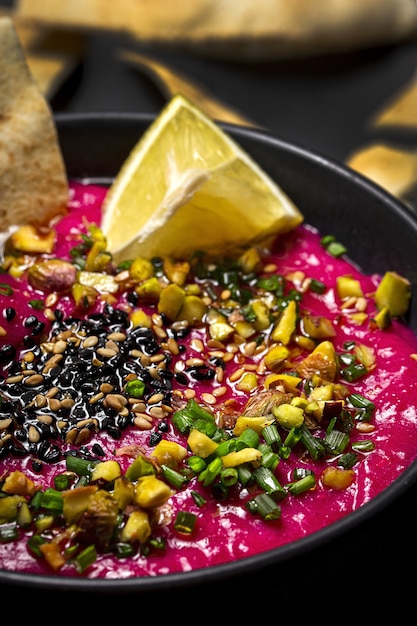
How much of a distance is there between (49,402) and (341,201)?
1773mm

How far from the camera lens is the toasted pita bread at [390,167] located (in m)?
4.80

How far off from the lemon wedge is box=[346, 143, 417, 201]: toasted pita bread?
979mm

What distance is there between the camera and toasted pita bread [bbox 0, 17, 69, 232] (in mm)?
3965

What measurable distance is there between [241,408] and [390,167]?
7.54 feet

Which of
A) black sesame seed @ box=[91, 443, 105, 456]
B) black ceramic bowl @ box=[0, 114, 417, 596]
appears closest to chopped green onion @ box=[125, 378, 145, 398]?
black sesame seed @ box=[91, 443, 105, 456]

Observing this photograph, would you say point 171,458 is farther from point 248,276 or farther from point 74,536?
point 248,276

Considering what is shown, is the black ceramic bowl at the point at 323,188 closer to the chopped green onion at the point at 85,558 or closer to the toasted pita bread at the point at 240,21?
the chopped green onion at the point at 85,558

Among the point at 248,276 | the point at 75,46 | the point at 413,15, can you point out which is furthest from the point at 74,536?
the point at 413,15

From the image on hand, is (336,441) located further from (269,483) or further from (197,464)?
(197,464)

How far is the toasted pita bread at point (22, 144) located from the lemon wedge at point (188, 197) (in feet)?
1.02

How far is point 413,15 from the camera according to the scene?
6188mm

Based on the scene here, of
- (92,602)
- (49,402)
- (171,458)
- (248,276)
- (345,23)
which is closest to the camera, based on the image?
(92,602)

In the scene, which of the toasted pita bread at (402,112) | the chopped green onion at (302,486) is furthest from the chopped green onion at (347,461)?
the toasted pita bread at (402,112)

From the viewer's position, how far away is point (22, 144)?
157 inches
